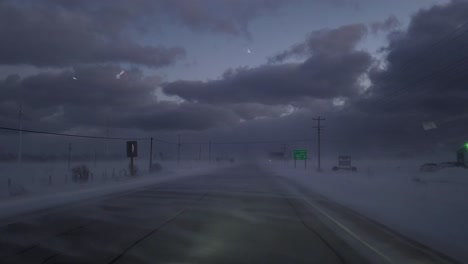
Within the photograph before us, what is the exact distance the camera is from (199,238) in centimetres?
1080

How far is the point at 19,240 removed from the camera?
1021 centimetres

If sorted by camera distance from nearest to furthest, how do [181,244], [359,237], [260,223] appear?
[181,244], [359,237], [260,223]

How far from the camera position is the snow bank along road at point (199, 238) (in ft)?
28.5

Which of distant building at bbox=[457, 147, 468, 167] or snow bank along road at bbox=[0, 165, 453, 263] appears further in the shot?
distant building at bbox=[457, 147, 468, 167]

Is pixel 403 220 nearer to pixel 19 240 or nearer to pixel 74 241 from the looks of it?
pixel 74 241

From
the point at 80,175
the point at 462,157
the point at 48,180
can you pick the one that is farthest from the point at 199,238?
the point at 462,157

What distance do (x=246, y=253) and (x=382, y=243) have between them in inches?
144

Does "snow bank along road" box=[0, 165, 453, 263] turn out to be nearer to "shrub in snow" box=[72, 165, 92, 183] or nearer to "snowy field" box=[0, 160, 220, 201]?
"snowy field" box=[0, 160, 220, 201]

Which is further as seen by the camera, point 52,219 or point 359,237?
point 52,219

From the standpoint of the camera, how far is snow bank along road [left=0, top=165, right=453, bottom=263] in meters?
8.67

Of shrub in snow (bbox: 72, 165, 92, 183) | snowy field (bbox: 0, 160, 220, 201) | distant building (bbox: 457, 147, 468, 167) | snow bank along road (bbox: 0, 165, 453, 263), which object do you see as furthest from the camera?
distant building (bbox: 457, 147, 468, 167)

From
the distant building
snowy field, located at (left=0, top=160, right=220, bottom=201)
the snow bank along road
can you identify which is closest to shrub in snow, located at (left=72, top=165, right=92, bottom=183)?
snowy field, located at (left=0, top=160, right=220, bottom=201)

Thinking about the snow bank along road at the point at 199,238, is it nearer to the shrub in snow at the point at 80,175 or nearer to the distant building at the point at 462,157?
the shrub in snow at the point at 80,175

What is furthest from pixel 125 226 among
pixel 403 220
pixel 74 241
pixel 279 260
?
pixel 403 220
